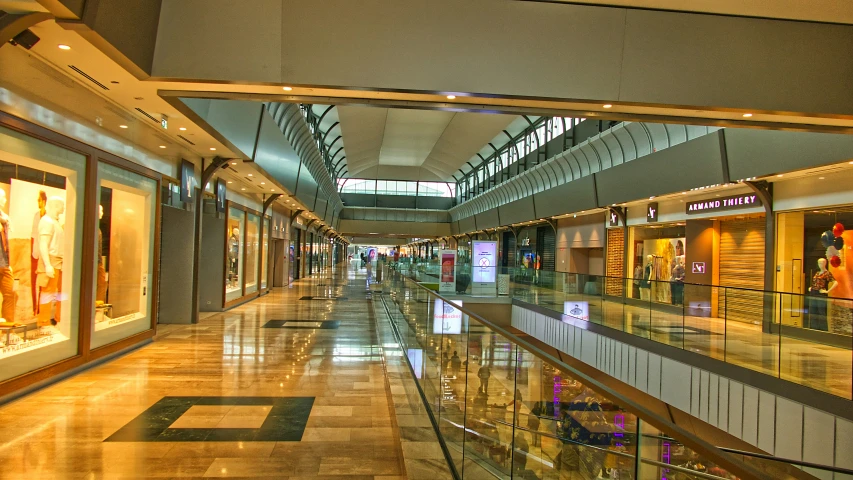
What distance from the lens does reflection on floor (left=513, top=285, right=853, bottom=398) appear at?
7297 mm

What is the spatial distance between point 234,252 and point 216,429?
40.2ft

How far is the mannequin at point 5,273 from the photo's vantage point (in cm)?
607

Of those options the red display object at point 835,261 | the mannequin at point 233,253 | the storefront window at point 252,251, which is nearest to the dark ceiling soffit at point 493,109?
the red display object at point 835,261

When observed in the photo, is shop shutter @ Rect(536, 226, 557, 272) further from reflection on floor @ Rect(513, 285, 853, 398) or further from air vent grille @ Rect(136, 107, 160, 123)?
air vent grille @ Rect(136, 107, 160, 123)

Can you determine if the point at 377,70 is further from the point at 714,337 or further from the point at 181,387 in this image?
the point at 714,337

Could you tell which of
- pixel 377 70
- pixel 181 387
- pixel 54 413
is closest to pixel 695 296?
pixel 377 70

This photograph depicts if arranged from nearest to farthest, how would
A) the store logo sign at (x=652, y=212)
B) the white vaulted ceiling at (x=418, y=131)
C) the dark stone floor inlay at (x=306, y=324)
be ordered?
the dark stone floor inlay at (x=306, y=324)
the store logo sign at (x=652, y=212)
the white vaulted ceiling at (x=418, y=131)

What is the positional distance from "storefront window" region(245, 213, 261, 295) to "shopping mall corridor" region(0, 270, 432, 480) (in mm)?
8771

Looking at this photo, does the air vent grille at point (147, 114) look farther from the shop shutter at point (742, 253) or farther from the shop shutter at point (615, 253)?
the shop shutter at point (615, 253)

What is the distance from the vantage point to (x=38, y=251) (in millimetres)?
6746

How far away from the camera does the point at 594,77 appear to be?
259 inches

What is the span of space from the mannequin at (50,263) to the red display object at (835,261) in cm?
1488

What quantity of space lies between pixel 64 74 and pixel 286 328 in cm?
723

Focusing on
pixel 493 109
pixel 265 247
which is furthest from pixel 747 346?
pixel 265 247
